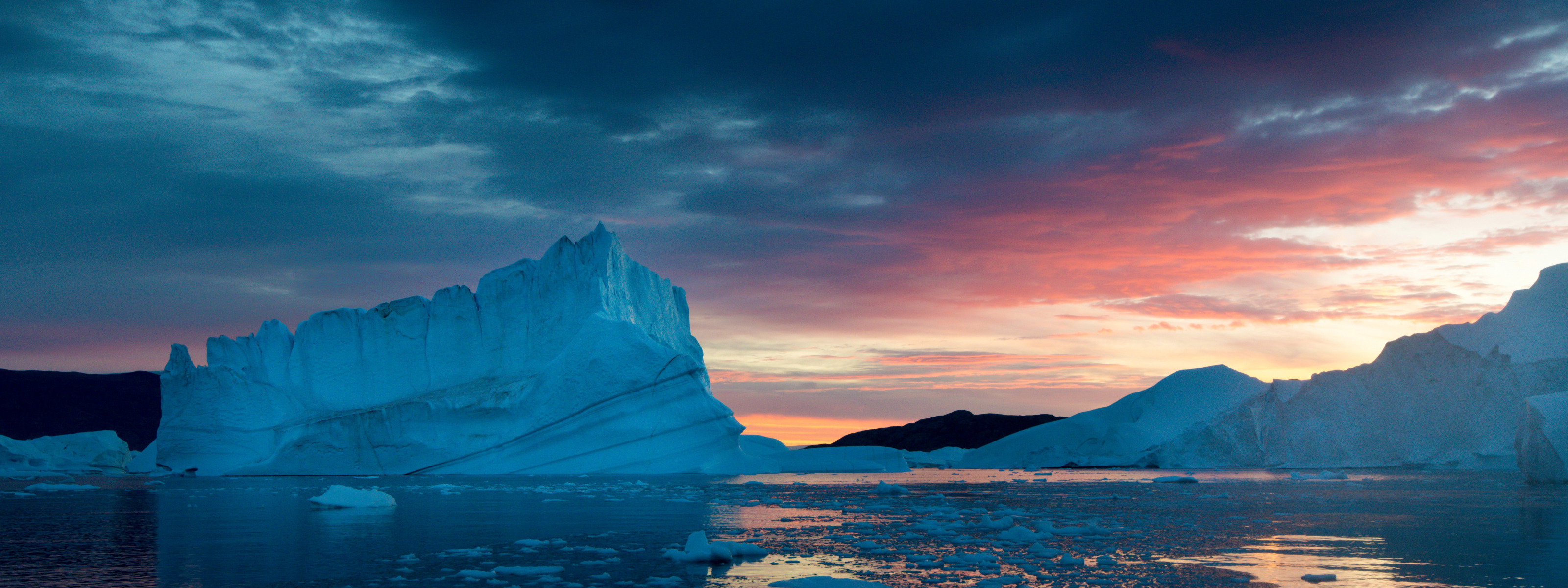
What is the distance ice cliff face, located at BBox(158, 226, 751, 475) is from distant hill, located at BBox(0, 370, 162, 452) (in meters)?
38.4

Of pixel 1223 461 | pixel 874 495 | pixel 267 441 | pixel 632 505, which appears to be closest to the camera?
pixel 632 505

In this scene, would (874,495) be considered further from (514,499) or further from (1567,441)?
(1567,441)

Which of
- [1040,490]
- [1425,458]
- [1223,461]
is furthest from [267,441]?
[1425,458]

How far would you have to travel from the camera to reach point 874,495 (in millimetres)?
18938

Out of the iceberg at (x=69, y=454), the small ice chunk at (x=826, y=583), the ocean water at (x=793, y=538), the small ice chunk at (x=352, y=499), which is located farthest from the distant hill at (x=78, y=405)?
the small ice chunk at (x=826, y=583)

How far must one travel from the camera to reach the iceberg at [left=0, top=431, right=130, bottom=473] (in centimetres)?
3588

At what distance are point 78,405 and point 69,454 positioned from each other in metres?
31.4

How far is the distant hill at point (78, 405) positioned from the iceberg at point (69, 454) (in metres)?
25.2

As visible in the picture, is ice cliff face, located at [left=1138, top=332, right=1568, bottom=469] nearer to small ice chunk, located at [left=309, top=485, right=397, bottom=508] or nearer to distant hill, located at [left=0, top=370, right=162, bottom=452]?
small ice chunk, located at [left=309, top=485, right=397, bottom=508]

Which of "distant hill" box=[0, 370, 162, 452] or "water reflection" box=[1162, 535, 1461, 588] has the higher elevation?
"distant hill" box=[0, 370, 162, 452]

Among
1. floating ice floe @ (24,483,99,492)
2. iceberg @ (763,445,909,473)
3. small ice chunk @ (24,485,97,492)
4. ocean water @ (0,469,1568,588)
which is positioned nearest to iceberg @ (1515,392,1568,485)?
ocean water @ (0,469,1568,588)

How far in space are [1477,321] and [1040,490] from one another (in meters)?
21.2

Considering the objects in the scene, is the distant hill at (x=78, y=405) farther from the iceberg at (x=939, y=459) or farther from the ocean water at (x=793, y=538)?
the ocean water at (x=793, y=538)

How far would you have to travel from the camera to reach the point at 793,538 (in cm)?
1012
